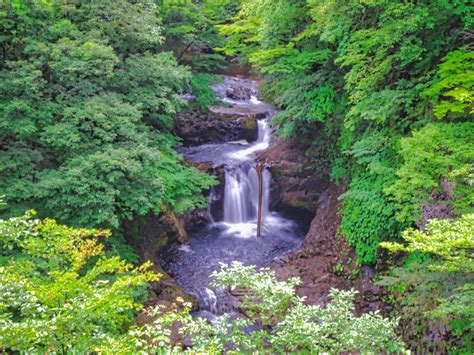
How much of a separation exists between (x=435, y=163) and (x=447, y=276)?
184 centimetres

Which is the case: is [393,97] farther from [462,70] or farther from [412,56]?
[462,70]

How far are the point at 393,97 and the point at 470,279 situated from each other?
4.49 m

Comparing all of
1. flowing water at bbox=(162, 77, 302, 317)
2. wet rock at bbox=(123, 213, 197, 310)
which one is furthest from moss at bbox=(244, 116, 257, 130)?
wet rock at bbox=(123, 213, 197, 310)

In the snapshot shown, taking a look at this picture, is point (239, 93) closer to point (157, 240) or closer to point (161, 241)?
point (161, 241)

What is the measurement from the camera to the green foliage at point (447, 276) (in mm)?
3674

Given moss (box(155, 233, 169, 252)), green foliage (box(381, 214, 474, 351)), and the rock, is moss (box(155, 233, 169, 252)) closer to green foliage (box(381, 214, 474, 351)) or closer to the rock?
the rock

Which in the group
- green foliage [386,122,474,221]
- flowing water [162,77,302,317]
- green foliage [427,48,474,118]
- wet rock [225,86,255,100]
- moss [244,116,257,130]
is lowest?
flowing water [162,77,302,317]

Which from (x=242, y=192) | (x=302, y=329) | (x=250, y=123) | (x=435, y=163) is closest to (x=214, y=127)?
(x=250, y=123)

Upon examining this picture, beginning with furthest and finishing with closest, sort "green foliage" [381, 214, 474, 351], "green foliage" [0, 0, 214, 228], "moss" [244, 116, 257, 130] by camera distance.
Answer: "moss" [244, 116, 257, 130]
"green foliage" [0, 0, 214, 228]
"green foliage" [381, 214, 474, 351]

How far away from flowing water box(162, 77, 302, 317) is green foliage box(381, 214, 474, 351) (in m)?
5.47

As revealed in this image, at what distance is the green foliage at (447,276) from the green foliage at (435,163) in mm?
631

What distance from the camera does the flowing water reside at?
1088cm

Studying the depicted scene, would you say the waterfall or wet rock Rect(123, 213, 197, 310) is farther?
the waterfall

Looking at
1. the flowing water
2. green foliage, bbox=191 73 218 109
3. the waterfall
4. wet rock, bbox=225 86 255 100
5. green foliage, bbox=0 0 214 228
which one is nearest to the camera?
green foliage, bbox=0 0 214 228
